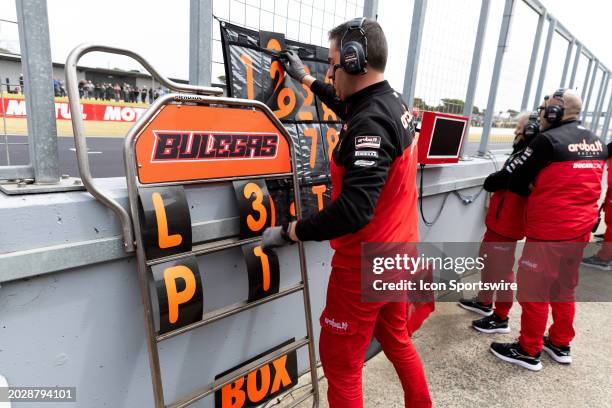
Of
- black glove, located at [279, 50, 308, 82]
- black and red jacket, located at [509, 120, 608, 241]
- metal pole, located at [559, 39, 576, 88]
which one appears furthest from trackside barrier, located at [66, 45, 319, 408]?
metal pole, located at [559, 39, 576, 88]

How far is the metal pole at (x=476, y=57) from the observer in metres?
3.94

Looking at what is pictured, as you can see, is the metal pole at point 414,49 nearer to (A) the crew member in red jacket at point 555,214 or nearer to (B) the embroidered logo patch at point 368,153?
(A) the crew member in red jacket at point 555,214

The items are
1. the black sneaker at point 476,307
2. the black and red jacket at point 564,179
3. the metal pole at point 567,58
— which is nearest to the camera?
the black and red jacket at point 564,179

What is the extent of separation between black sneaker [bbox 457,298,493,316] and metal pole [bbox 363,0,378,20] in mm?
2860

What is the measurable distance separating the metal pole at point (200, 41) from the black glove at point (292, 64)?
0.49m

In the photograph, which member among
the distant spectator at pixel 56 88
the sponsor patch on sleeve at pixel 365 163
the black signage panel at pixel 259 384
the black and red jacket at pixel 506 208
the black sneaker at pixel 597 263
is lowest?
the black sneaker at pixel 597 263

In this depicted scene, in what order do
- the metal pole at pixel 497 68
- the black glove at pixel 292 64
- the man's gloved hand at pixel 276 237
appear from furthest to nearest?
the metal pole at pixel 497 68
the black glove at pixel 292 64
the man's gloved hand at pixel 276 237

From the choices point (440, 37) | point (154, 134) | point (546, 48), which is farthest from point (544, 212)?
point (546, 48)

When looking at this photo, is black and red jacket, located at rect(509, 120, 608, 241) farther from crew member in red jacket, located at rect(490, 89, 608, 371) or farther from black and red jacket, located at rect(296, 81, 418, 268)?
black and red jacket, located at rect(296, 81, 418, 268)

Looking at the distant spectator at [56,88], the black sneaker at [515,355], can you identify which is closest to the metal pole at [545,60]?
the black sneaker at [515,355]

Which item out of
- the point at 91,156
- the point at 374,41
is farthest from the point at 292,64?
the point at 91,156

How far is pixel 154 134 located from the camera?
1.50 metres

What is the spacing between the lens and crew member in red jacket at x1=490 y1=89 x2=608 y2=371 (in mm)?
2717

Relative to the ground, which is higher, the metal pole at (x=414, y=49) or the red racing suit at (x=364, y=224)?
the metal pole at (x=414, y=49)
